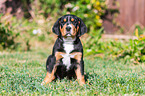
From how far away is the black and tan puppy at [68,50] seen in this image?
3.09 meters

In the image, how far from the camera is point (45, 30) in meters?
8.64

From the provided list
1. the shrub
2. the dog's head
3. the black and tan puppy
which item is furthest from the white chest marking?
the shrub

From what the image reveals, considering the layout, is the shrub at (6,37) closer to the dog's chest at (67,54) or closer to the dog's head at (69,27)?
the dog's head at (69,27)

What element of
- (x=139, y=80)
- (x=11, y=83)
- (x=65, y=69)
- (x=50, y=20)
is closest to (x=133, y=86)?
(x=139, y=80)

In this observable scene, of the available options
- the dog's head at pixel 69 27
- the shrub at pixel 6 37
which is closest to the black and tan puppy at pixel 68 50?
the dog's head at pixel 69 27

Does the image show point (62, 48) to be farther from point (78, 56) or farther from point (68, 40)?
point (78, 56)

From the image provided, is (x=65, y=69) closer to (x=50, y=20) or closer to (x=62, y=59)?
(x=62, y=59)

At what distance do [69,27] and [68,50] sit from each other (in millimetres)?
358

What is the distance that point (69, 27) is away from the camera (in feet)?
9.93

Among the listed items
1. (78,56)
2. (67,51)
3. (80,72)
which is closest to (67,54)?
(67,51)

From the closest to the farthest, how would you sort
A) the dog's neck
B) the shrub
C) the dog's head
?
1. the dog's head
2. the dog's neck
3. the shrub

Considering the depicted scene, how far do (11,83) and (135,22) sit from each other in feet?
24.4

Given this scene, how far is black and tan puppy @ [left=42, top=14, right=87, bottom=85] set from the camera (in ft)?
10.1

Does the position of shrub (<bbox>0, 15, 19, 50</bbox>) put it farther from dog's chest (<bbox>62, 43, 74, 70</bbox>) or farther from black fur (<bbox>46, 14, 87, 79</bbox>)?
dog's chest (<bbox>62, 43, 74, 70</bbox>)
